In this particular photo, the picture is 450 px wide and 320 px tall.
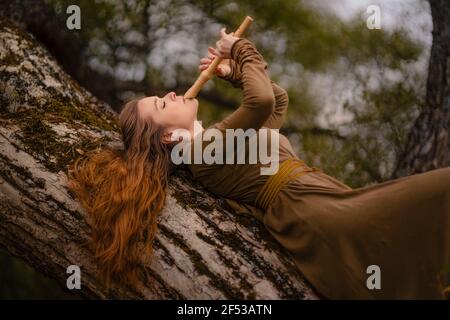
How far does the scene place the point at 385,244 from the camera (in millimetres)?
2188

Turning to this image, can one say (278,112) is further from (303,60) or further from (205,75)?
(303,60)

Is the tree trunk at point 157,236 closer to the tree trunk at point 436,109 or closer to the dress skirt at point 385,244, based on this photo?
the dress skirt at point 385,244

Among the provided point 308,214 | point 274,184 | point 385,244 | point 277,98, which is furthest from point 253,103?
point 385,244

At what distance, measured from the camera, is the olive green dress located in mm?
2162

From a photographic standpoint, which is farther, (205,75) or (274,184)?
(205,75)

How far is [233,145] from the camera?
2.32 meters

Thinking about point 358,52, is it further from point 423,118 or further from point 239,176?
point 239,176

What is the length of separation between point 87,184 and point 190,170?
1.48 ft

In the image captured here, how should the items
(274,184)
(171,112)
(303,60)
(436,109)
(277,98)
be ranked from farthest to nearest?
(303,60) → (436,109) → (277,98) → (171,112) → (274,184)

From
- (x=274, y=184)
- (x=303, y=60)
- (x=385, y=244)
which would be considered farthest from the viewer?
(x=303, y=60)

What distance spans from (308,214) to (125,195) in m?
0.73

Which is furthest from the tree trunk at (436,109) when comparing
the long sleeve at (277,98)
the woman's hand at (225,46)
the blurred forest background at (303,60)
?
the woman's hand at (225,46)

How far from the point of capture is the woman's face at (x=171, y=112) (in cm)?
247

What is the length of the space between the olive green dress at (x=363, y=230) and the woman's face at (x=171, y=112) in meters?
0.21
